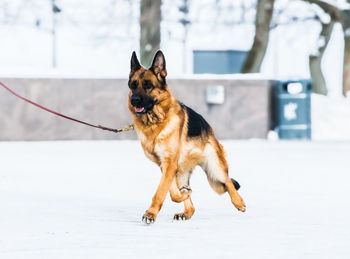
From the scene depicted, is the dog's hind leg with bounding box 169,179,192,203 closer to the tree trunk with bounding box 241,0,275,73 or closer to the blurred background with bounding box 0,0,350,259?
the blurred background with bounding box 0,0,350,259

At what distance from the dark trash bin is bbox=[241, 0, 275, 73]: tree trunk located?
150 inches

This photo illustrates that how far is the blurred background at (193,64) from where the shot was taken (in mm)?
19422

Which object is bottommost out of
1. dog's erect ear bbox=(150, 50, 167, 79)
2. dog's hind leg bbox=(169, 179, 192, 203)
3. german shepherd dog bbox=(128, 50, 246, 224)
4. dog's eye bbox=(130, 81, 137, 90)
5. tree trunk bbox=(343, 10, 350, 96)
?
dog's hind leg bbox=(169, 179, 192, 203)

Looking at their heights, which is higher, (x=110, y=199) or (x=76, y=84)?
(x=76, y=84)

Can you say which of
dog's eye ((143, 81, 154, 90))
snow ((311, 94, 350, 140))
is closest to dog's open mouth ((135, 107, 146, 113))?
dog's eye ((143, 81, 154, 90))

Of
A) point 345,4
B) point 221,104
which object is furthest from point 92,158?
point 345,4

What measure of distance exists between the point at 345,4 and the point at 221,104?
10.1 meters

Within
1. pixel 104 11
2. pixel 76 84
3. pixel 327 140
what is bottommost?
pixel 327 140

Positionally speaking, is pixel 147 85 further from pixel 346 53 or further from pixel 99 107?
pixel 346 53

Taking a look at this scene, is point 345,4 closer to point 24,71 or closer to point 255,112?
point 255,112

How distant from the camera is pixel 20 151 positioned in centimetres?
1561

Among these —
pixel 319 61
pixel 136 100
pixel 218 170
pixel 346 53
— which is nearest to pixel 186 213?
pixel 218 170

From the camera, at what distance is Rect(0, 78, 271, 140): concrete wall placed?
62.7 ft

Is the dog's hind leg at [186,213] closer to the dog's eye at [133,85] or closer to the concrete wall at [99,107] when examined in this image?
the dog's eye at [133,85]
